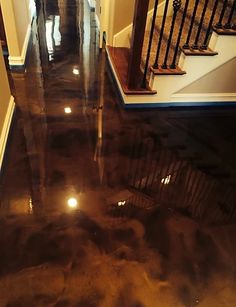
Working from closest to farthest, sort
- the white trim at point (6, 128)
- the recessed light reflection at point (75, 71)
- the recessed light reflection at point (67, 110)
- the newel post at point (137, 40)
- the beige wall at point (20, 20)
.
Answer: the white trim at point (6, 128)
the newel post at point (137, 40)
the recessed light reflection at point (67, 110)
the beige wall at point (20, 20)
the recessed light reflection at point (75, 71)

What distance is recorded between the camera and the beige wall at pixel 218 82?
261 cm

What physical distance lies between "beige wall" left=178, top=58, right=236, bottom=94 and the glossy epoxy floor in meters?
0.23

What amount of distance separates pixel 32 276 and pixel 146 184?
98cm

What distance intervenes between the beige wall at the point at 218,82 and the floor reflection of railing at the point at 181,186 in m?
0.91

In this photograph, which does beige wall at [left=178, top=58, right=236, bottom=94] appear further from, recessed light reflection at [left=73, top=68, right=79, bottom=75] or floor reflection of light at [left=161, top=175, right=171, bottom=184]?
recessed light reflection at [left=73, top=68, right=79, bottom=75]

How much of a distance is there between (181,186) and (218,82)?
140 cm

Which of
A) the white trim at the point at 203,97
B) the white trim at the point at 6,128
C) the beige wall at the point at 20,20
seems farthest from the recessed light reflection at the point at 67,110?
the beige wall at the point at 20,20

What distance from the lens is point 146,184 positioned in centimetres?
193

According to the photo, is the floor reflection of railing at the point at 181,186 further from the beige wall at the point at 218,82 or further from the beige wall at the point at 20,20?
the beige wall at the point at 20,20

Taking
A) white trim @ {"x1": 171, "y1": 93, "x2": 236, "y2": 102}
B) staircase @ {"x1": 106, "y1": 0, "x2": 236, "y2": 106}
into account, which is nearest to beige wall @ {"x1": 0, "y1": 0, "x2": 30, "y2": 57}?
staircase @ {"x1": 106, "y1": 0, "x2": 236, "y2": 106}

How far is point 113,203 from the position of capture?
5.78 ft

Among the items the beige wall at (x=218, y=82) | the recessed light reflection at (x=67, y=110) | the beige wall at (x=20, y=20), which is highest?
the beige wall at (x=20, y=20)

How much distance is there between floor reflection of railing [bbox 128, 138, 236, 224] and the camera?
179 cm

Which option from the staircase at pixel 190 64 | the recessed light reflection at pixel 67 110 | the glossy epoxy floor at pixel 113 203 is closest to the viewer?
the glossy epoxy floor at pixel 113 203
